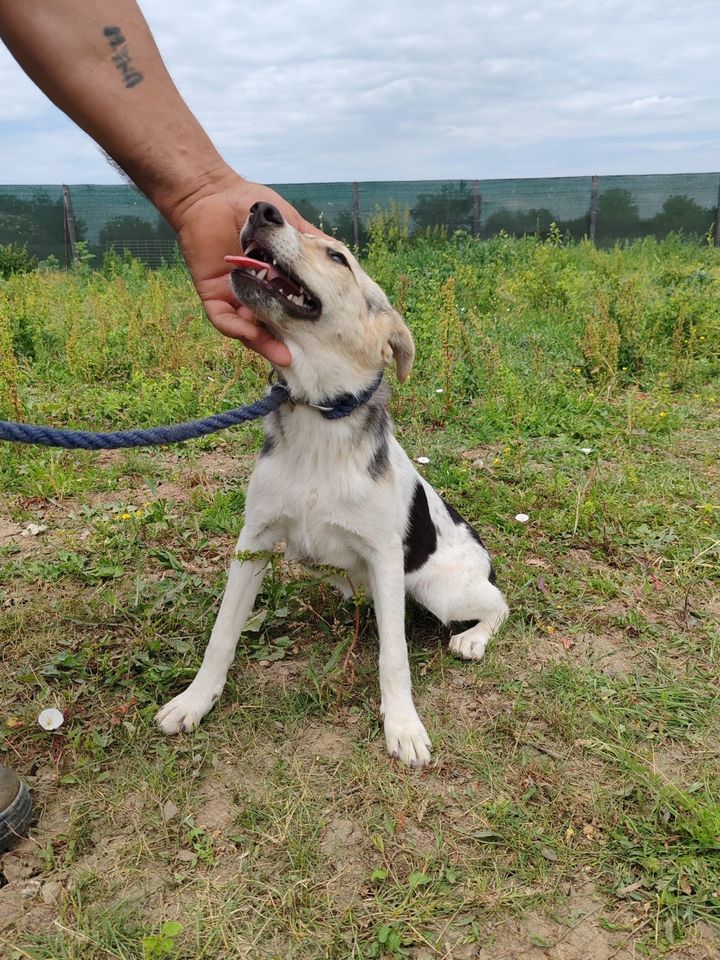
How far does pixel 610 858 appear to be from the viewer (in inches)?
83.7

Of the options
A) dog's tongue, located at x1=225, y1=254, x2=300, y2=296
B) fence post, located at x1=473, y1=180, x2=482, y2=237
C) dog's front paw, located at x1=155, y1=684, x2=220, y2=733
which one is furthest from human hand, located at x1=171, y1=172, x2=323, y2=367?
fence post, located at x1=473, y1=180, x2=482, y2=237

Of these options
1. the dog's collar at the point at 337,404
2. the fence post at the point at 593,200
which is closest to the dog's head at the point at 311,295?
the dog's collar at the point at 337,404

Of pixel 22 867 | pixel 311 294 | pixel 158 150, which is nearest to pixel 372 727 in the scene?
pixel 22 867

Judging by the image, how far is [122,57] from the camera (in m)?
2.31

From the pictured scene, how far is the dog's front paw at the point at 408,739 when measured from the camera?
2.50 meters

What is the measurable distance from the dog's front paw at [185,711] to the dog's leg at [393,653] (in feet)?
2.20

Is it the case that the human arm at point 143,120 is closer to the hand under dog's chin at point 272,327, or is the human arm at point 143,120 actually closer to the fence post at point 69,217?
the hand under dog's chin at point 272,327

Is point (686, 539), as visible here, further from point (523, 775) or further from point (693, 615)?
point (523, 775)

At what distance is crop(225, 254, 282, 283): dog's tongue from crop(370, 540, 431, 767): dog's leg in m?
1.09

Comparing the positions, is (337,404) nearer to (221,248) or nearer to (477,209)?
(221,248)

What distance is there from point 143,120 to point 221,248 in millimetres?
480

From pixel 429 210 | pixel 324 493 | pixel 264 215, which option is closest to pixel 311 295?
pixel 264 215

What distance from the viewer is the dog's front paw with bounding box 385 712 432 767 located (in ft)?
8.20

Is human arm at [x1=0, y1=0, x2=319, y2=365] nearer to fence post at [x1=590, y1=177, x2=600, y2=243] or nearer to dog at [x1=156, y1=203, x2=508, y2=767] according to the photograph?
dog at [x1=156, y1=203, x2=508, y2=767]
